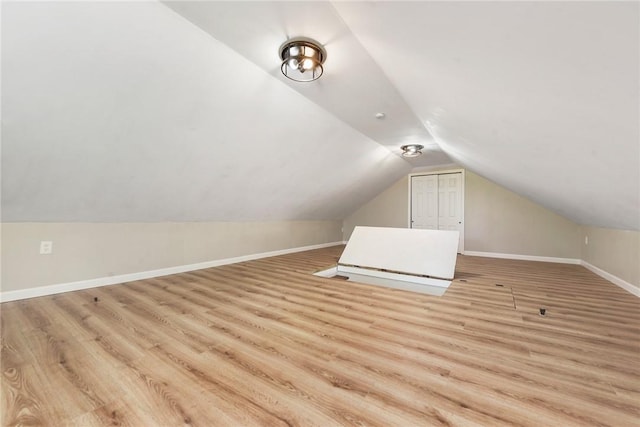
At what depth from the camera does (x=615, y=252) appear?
351 cm

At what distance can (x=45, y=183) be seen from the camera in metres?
2.44

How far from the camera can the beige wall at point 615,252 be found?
3.00 meters

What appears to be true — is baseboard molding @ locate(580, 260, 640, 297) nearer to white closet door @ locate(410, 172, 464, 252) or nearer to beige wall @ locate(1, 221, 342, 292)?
white closet door @ locate(410, 172, 464, 252)

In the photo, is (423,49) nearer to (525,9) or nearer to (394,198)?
(525,9)

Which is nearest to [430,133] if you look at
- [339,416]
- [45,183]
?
[339,416]

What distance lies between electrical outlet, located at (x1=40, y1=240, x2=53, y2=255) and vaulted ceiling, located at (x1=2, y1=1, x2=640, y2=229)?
0.95 ft

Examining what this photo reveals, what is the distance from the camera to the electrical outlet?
2.86 metres

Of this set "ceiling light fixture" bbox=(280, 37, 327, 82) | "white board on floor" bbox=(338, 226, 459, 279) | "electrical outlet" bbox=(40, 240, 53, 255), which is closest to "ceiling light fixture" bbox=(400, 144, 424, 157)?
"white board on floor" bbox=(338, 226, 459, 279)

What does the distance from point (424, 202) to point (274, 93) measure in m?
5.43

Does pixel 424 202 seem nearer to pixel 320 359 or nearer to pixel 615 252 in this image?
pixel 615 252

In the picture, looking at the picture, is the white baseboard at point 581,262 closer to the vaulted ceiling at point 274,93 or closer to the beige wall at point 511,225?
the beige wall at point 511,225

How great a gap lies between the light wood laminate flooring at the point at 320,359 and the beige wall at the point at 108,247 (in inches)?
14.9

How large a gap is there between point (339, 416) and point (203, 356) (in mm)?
966

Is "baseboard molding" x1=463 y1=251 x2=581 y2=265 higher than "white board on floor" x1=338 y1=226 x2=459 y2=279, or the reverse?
"white board on floor" x1=338 y1=226 x2=459 y2=279
